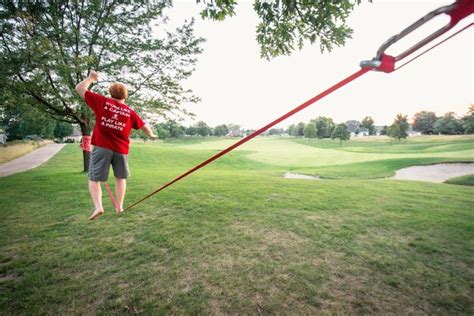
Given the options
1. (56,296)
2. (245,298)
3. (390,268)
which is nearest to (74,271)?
(56,296)

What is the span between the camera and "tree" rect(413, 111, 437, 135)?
3188 inches

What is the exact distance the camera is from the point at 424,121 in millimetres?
83688

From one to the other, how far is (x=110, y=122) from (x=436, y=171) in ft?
77.5

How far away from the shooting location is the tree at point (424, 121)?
3188 inches

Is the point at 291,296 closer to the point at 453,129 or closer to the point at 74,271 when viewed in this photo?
the point at 74,271

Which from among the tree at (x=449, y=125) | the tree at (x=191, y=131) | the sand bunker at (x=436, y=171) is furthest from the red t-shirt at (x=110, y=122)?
the tree at (x=191, y=131)

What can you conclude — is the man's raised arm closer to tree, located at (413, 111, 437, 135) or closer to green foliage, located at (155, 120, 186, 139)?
green foliage, located at (155, 120, 186, 139)

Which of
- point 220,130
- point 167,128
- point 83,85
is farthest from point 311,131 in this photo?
point 83,85

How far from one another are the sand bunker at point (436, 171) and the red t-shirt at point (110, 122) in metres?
18.9

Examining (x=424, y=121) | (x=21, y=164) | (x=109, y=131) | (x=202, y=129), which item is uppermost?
(x=202, y=129)

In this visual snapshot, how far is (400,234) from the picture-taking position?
4852 millimetres

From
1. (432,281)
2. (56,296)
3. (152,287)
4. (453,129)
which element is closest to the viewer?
(56,296)

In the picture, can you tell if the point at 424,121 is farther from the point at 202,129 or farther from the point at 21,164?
the point at 21,164

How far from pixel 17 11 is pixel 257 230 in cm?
1125
